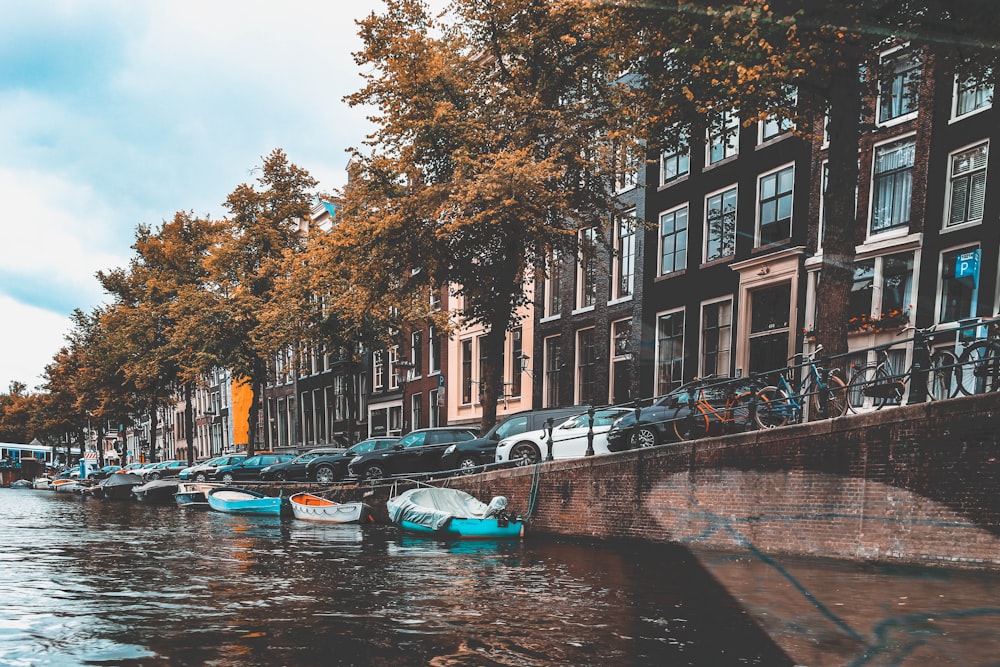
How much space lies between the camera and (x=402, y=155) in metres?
24.0

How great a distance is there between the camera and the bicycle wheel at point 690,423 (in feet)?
57.1

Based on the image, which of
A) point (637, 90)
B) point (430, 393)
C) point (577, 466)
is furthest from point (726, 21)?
point (430, 393)

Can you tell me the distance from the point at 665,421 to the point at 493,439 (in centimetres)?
652

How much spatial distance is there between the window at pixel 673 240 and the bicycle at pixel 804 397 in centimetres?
1212

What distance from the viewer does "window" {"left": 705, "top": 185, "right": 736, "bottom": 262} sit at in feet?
87.6

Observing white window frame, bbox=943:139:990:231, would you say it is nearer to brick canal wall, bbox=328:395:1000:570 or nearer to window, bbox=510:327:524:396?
brick canal wall, bbox=328:395:1000:570

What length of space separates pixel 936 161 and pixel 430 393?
26.8 meters

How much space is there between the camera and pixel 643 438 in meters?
18.6

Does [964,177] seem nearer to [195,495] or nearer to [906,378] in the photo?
[906,378]

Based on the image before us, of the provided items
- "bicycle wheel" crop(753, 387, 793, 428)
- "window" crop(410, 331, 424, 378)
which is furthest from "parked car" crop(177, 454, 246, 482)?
"bicycle wheel" crop(753, 387, 793, 428)

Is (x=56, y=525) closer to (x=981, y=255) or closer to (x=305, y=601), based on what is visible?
(x=305, y=601)

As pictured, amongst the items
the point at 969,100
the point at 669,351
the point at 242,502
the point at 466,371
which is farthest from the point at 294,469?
the point at 969,100

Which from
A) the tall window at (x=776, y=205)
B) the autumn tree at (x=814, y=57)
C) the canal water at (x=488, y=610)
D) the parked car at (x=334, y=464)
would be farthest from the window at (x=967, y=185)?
the parked car at (x=334, y=464)

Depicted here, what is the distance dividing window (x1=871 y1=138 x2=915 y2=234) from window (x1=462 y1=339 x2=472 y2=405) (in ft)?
69.4
